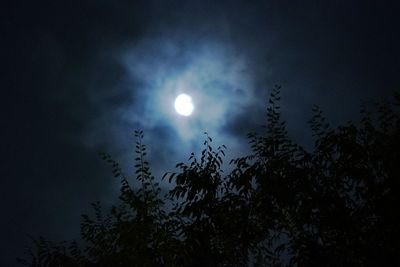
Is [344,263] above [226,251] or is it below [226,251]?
below

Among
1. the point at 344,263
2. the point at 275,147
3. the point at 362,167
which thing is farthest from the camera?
the point at 275,147

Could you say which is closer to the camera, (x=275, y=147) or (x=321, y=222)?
(x=321, y=222)

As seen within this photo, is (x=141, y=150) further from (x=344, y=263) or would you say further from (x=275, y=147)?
(x=344, y=263)

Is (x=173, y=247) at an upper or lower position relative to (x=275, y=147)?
lower

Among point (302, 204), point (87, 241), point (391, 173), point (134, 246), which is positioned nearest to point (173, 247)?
point (134, 246)

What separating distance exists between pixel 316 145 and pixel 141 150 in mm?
5382

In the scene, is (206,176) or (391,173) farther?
(206,176)

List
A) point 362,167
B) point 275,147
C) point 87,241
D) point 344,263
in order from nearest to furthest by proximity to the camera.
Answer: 1. point 344,263
2. point 362,167
3. point 275,147
4. point 87,241

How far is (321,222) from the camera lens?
449 inches

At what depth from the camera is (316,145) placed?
43.4 feet

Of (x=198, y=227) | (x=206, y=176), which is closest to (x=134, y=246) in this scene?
(x=198, y=227)

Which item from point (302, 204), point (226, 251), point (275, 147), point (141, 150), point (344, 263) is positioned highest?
point (275, 147)

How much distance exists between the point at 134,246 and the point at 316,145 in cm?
617

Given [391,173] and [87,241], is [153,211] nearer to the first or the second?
[87,241]
